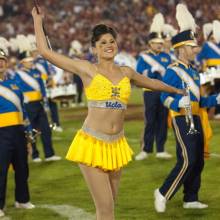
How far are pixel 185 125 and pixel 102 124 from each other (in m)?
1.91

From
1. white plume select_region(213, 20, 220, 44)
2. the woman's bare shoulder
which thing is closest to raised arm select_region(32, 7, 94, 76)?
the woman's bare shoulder

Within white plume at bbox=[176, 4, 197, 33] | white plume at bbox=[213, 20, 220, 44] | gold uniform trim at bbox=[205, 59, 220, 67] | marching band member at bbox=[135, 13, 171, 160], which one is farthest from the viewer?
gold uniform trim at bbox=[205, 59, 220, 67]

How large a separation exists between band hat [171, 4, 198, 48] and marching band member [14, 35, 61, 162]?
4090 mm

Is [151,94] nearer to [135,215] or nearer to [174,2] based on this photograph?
[135,215]

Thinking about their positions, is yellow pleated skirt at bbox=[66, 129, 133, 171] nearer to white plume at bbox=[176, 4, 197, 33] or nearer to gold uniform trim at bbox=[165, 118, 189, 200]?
gold uniform trim at bbox=[165, 118, 189, 200]

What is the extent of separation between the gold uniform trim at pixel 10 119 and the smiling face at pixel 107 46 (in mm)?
2428

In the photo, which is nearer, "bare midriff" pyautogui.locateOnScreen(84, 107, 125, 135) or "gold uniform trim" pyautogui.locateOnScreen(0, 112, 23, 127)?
"bare midriff" pyautogui.locateOnScreen(84, 107, 125, 135)

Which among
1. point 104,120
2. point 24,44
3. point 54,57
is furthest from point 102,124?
point 24,44

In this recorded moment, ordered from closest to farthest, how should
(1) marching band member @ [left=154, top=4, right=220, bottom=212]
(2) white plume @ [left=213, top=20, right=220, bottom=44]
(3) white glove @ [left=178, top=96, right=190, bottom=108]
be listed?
(3) white glove @ [left=178, top=96, right=190, bottom=108], (1) marching band member @ [left=154, top=4, right=220, bottom=212], (2) white plume @ [left=213, top=20, right=220, bottom=44]

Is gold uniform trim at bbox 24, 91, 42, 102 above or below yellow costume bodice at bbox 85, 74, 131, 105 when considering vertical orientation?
below

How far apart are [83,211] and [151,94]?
3806 millimetres

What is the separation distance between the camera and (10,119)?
7652 millimetres

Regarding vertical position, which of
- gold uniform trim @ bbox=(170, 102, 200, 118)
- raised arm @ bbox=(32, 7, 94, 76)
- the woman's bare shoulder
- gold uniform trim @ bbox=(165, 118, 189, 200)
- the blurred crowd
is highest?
the blurred crowd

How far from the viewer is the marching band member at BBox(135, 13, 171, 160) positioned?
11000 millimetres
